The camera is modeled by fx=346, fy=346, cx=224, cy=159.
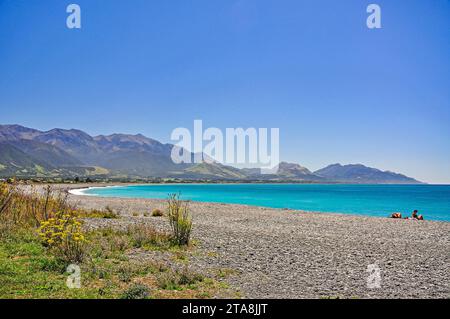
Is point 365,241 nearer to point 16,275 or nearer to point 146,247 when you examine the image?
point 146,247

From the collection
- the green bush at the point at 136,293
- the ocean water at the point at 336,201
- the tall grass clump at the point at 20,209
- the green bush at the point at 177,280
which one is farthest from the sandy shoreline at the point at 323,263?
the tall grass clump at the point at 20,209

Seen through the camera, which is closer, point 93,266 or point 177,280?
point 177,280

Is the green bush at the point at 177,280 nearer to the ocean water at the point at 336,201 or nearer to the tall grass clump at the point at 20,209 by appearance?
the ocean water at the point at 336,201

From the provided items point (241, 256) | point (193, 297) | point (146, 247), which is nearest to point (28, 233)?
point (146, 247)

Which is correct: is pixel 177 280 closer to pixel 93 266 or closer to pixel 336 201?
pixel 93 266

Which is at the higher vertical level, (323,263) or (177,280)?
(177,280)

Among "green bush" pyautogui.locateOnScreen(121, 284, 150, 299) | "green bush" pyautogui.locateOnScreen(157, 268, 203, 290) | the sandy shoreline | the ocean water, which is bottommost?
the ocean water

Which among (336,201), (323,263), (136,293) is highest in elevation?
(136,293)

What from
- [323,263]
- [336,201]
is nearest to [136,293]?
[323,263]

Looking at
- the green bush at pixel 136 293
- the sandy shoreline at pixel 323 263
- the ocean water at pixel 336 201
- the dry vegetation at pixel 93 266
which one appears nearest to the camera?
the green bush at pixel 136 293

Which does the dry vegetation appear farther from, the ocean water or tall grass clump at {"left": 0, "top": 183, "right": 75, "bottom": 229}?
the ocean water

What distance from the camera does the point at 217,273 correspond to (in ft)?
30.5

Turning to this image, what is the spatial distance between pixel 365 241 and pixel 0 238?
48.7 ft

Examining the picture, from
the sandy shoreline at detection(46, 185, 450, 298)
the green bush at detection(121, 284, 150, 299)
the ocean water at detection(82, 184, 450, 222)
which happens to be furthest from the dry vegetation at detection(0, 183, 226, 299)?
the ocean water at detection(82, 184, 450, 222)
